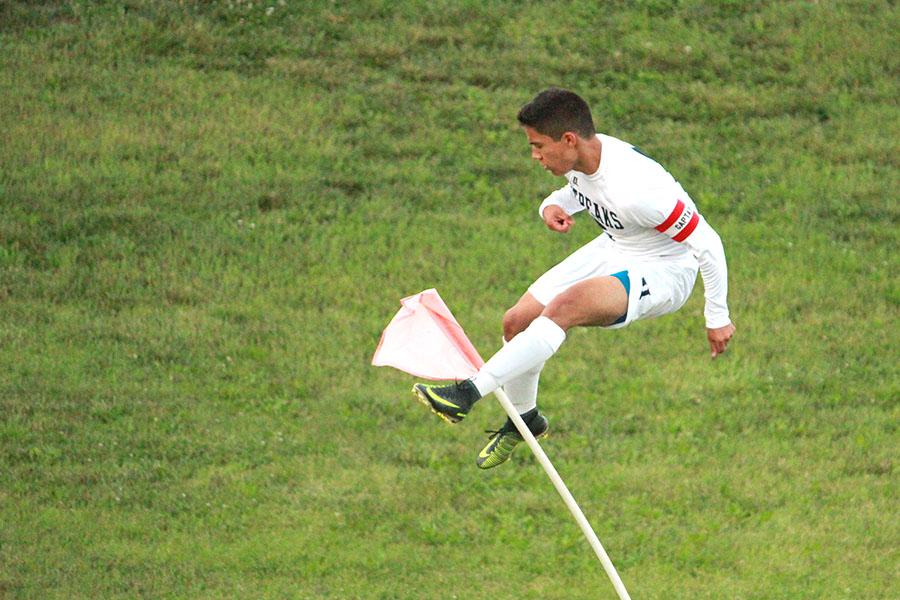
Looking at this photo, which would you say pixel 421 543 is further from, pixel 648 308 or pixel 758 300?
pixel 758 300

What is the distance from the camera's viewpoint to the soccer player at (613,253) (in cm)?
877

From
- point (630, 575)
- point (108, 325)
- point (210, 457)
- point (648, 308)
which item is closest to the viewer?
point (648, 308)

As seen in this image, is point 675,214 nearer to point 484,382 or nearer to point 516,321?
point 516,321

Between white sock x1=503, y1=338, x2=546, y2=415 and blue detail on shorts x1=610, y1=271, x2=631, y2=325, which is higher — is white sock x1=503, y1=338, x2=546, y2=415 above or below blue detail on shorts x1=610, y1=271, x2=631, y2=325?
below

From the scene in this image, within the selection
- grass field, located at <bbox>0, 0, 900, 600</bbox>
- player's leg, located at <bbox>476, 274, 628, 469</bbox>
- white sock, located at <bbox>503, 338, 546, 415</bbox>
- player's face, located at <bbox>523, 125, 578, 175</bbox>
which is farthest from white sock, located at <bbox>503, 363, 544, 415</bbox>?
grass field, located at <bbox>0, 0, 900, 600</bbox>

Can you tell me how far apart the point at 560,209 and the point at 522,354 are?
1016mm

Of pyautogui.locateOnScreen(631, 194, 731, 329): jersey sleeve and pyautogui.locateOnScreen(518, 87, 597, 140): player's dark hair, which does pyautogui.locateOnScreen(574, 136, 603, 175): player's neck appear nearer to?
pyautogui.locateOnScreen(518, 87, 597, 140): player's dark hair

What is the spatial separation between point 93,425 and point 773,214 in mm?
6742

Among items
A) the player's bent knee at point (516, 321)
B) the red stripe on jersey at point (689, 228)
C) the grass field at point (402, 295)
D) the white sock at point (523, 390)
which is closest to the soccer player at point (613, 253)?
the red stripe on jersey at point (689, 228)

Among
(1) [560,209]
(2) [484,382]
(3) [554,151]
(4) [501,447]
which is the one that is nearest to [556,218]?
(1) [560,209]

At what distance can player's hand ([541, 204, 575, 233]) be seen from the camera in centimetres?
916

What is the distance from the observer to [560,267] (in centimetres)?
955

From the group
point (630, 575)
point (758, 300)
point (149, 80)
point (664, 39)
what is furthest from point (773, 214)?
point (149, 80)

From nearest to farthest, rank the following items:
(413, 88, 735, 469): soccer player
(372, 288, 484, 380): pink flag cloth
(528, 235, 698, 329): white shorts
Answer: (372, 288, 484, 380): pink flag cloth
(413, 88, 735, 469): soccer player
(528, 235, 698, 329): white shorts
